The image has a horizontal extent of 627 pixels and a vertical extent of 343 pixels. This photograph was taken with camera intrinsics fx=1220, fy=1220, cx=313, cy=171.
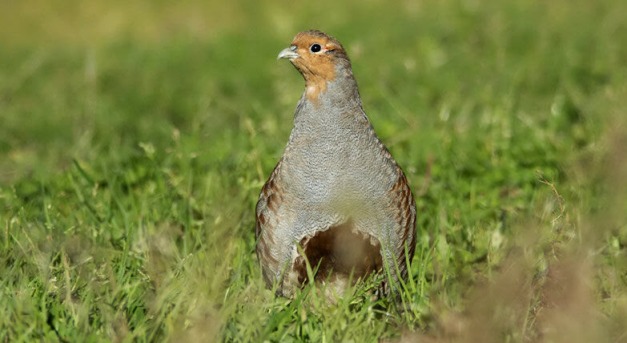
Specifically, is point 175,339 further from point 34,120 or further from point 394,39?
point 394,39

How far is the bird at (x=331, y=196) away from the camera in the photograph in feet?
13.8

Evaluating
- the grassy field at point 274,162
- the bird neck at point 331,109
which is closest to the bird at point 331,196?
the bird neck at point 331,109

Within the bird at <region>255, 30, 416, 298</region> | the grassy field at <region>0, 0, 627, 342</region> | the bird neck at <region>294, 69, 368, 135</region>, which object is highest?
the bird neck at <region>294, 69, 368, 135</region>

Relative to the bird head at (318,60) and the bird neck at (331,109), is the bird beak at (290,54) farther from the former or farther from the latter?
the bird neck at (331,109)

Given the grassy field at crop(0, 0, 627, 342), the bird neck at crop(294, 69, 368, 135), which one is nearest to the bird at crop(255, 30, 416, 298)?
the bird neck at crop(294, 69, 368, 135)

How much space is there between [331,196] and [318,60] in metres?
0.51

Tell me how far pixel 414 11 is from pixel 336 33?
988 mm

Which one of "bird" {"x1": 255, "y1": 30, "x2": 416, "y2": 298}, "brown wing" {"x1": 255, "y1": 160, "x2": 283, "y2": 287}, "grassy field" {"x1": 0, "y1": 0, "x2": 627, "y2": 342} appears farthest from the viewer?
"brown wing" {"x1": 255, "y1": 160, "x2": 283, "y2": 287}

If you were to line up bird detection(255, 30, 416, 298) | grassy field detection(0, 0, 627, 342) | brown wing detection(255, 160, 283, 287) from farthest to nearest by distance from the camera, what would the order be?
brown wing detection(255, 160, 283, 287) → bird detection(255, 30, 416, 298) → grassy field detection(0, 0, 627, 342)

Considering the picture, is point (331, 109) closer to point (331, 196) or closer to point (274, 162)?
point (331, 196)

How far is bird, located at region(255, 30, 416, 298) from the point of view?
13.8 feet

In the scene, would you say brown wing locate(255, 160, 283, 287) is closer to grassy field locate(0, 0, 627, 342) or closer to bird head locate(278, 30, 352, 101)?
grassy field locate(0, 0, 627, 342)

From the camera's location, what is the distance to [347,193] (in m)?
4.18

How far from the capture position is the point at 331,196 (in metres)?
4.19
